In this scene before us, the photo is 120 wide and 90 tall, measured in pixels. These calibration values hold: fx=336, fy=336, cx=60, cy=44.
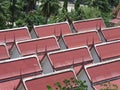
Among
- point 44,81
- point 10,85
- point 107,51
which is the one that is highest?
point 44,81

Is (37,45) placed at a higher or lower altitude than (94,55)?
higher

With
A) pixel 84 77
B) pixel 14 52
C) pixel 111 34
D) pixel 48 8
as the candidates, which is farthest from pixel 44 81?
pixel 48 8

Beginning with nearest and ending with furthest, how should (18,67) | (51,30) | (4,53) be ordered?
1. (18,67)
2. (4,53)
3. (51,30)

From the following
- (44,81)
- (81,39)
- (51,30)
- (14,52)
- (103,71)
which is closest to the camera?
(44,81)

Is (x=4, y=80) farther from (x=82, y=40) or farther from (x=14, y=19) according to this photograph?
(x=14, y=19)

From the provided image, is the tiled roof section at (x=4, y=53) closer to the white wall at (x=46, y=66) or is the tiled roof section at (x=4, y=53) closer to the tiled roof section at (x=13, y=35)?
the tiled roof section at (x=13, y=35)

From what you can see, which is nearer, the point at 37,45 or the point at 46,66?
the point at 46,66

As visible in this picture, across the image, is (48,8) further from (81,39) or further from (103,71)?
(103,71)
